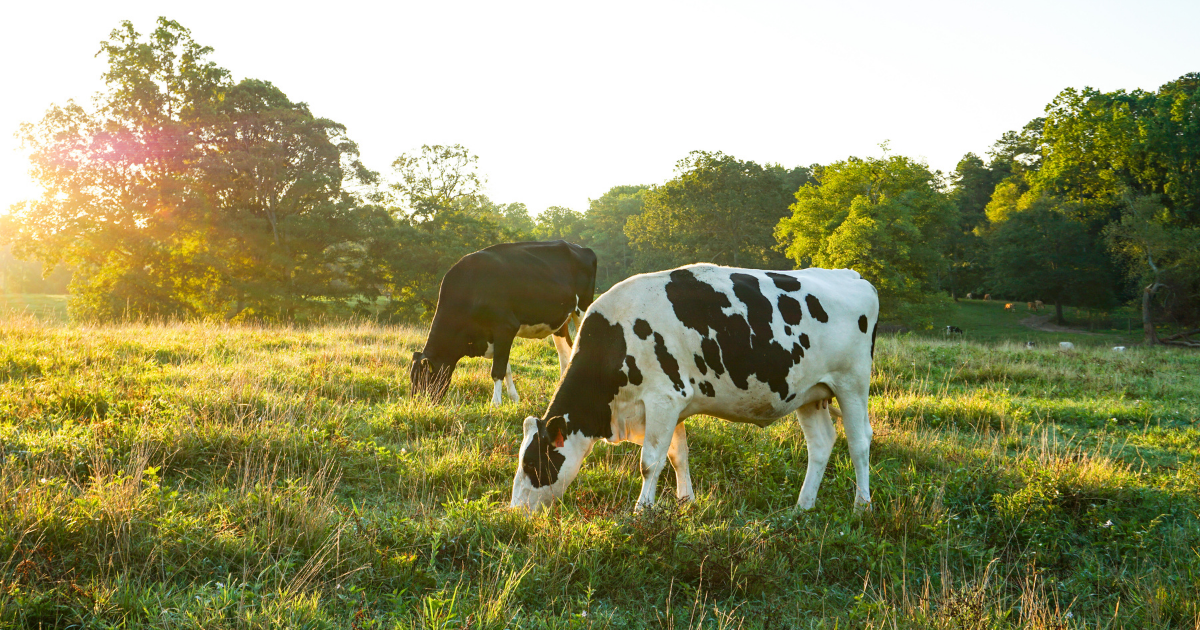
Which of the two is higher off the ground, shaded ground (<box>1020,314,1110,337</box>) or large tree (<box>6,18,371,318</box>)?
large tree (<box>6,18,371,318</box>)

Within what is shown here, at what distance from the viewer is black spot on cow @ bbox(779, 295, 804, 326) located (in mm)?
5301

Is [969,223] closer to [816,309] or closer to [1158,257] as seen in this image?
[1158,257]

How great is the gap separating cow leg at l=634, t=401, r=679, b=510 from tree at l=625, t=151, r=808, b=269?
1805 inches

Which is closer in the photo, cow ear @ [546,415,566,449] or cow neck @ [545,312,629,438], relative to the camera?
cow ear @ [546,415,566,449]

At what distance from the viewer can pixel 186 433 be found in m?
5.77

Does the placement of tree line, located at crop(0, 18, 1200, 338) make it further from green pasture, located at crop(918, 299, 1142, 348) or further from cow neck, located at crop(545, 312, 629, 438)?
cow neck, located at crop(545, 312, 629, 438)

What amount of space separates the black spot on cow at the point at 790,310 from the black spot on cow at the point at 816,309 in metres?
0.10

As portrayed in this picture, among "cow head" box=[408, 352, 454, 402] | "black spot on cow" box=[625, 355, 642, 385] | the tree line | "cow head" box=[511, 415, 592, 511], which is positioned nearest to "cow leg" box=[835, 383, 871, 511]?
"black spot on cow" box=[625, 355, 642, 385]

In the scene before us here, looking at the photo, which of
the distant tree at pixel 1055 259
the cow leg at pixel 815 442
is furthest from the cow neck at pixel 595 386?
the distant tree at pixel 1055 259

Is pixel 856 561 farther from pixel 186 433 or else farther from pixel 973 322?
pixel 973 322

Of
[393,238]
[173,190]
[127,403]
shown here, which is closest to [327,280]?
[393,238]

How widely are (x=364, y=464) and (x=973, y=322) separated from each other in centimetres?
5572

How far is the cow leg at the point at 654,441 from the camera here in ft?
15.9

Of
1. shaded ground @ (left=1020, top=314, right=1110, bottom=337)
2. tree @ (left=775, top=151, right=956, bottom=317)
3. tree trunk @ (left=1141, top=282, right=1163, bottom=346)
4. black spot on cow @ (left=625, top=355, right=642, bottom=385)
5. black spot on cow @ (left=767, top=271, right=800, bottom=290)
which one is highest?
tree @ (left=775, top=151, right=956, bottom=317)
